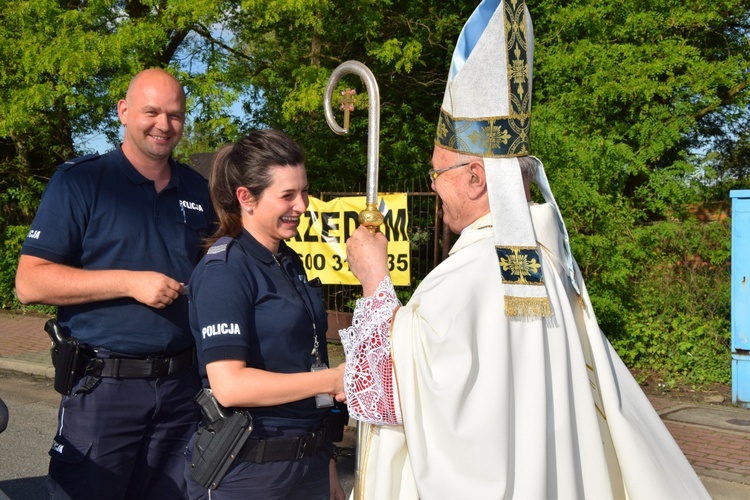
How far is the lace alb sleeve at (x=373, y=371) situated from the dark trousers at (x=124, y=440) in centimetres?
105

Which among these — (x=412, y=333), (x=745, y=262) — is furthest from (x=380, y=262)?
(x=745, y=262)

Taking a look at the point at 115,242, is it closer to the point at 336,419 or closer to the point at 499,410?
the point at 336,419

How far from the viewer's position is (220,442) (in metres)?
2.54

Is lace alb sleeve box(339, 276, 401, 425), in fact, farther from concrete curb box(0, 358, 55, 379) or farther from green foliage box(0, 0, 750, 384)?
concrete curb box(0, 358, 55, 379)

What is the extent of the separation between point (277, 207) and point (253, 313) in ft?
1.20

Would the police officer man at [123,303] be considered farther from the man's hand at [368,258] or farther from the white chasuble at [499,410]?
the white chasuble at [499,410]

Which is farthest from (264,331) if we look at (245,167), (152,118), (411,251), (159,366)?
(411,251)

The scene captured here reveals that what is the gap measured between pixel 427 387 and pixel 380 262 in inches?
19.9

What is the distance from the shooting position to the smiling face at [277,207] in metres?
2.73

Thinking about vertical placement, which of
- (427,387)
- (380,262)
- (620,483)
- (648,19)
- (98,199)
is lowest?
(620,483)

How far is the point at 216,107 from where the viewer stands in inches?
428

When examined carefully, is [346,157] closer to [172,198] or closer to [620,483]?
[172,198]

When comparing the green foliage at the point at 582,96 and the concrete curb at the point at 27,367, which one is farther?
the concrete curb at the point at 27,367

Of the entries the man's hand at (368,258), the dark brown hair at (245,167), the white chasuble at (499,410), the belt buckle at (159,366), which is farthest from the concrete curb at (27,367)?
the white chasuble at (499,410)
